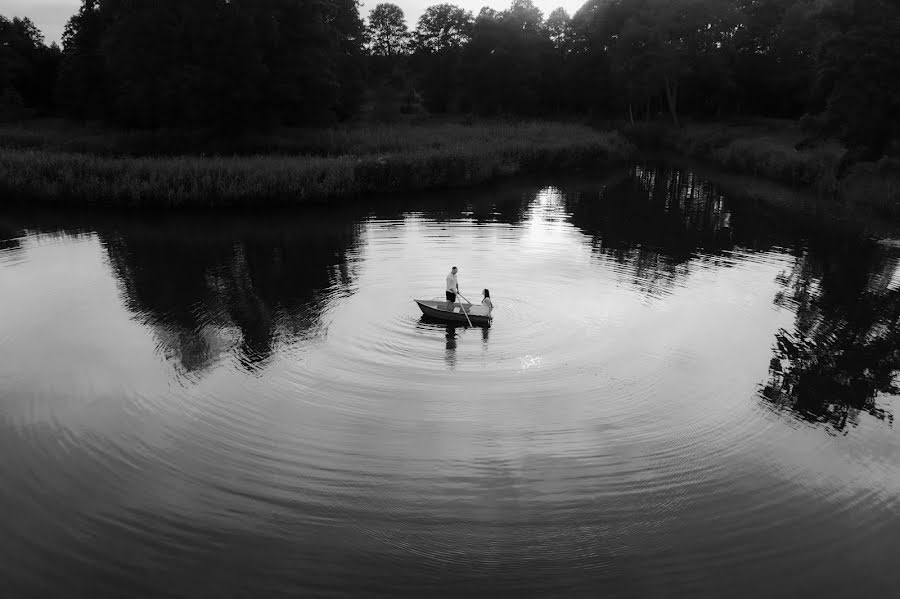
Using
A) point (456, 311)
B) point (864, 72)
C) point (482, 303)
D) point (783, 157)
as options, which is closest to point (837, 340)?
point (482, 303)

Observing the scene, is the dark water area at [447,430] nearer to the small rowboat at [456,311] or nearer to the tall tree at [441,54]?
the small rowboat at [456,311]

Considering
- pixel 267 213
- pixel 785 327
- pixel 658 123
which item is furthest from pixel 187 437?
pixel 658 123

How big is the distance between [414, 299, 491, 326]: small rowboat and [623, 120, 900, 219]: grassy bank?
1007 inches

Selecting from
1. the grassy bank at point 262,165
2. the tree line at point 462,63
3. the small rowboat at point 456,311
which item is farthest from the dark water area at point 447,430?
the tree line at point 462,63

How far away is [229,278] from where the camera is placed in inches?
851

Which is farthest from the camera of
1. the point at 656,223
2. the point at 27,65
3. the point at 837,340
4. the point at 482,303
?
the point at 27,65

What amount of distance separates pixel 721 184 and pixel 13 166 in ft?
142

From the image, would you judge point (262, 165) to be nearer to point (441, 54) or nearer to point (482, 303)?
point (482, 303)

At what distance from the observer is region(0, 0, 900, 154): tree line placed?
1384 inches

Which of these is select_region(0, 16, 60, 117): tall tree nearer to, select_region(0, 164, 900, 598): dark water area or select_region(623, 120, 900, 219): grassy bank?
select_region(0, 164, 900, 598): dark water area

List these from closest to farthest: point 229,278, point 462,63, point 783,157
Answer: point 229,278
point 783,157
point 462,63

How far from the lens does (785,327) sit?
1730cm

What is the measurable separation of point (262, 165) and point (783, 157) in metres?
34.5

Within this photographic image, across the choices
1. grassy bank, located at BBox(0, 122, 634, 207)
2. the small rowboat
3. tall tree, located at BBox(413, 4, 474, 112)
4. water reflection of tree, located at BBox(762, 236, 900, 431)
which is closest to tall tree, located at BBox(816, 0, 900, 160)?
water reflection of tree, located at BBox(762, 236, 900, 431)
